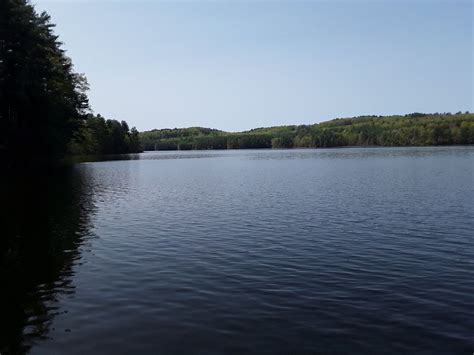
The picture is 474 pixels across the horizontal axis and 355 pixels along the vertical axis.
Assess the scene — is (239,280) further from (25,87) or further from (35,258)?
(25,87)

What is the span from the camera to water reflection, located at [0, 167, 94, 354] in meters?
13.1

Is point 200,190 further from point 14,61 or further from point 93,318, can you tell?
point 93,318

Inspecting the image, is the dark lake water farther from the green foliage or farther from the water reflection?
the green foliage

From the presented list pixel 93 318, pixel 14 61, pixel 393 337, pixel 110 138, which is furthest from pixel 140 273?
pixel 110 138

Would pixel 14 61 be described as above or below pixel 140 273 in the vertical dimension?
above

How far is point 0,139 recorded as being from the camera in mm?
60094

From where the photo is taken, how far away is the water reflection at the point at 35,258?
13.1 m

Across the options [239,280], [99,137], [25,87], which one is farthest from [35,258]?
[99,137]

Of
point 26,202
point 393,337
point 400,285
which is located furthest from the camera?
point 26,202

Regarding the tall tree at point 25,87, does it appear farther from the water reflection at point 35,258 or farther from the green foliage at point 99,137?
the green foliage at point 99,137

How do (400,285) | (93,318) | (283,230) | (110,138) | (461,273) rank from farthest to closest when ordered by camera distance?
(110,138) < (283,230) < (461,273) < (400,285) < (93,318)

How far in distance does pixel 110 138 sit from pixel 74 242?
177 m

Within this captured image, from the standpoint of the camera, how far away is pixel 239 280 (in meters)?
17.5

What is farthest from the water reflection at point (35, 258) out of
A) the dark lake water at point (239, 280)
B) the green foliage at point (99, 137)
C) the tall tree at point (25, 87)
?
the green foliage at point (99, 137)
